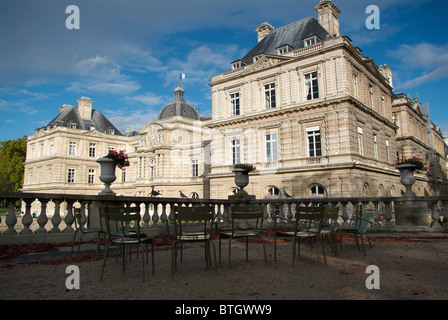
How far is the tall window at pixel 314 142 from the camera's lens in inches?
807

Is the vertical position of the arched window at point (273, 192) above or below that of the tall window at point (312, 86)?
below

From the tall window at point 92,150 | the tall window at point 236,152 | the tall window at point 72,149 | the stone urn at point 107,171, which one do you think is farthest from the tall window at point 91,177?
the stone urn at point 107,171

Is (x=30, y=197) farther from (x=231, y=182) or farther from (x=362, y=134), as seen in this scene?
(x=362, y=134)

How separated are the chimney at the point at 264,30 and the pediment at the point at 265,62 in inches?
250

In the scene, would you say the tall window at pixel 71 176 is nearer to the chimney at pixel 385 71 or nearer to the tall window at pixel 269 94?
the tall window at pixel 269 94

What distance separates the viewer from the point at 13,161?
A: 2088 inches

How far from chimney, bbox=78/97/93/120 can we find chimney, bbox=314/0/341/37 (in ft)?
119

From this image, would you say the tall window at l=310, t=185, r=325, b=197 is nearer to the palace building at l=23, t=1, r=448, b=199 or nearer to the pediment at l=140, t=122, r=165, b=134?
the palace building at l=23, t=1, r=448, b=199

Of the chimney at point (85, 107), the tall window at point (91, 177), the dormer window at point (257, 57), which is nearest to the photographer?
the dormer window at point (257, 57)

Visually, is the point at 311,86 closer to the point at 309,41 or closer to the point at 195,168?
the point at 309,41

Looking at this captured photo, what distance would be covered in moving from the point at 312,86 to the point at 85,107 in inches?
1495

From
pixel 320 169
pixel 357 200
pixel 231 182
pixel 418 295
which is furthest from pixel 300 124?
pixel 418 295

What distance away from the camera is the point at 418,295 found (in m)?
3.28

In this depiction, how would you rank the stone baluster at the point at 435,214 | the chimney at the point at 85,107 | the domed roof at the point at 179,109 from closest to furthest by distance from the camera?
the stone baluster at the point at 435,214 → the domed roof at the point at 179,109 → the chimney at the point at 85,107
